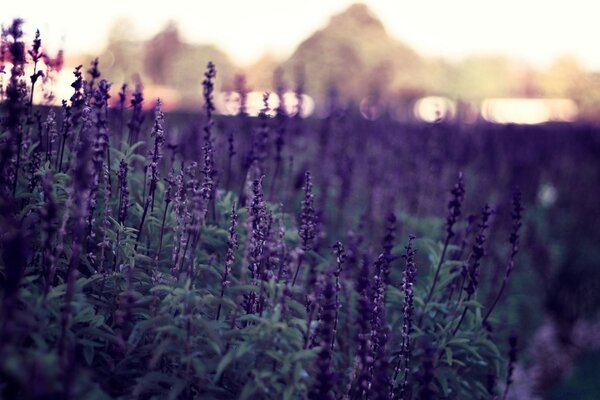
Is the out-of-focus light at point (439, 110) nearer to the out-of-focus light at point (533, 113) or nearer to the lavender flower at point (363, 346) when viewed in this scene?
the out-of-focus light at point (533, 113)

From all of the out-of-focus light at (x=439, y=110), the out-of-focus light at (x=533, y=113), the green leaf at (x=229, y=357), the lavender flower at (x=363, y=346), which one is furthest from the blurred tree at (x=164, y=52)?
the green leaf at (x=229, y=357)

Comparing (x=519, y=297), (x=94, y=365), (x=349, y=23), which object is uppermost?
(x=349, y=23)

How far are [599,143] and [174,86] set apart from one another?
47.4 meters

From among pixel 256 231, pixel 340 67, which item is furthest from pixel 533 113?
pixel 256 231

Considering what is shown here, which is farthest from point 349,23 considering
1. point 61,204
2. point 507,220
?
point 61,204

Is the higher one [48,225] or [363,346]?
[48,225]

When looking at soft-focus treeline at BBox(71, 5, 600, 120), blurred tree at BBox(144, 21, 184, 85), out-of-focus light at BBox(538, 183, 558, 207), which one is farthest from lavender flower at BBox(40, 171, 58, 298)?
blurred tree at BBox(144, 21, 184, 85)

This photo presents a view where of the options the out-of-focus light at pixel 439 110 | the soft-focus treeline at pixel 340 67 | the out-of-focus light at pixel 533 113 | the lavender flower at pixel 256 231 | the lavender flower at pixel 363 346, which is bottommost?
the lavender flower at pixel 363 346

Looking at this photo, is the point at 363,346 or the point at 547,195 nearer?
the point at 363,346

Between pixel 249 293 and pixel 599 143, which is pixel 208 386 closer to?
pixel 249 293

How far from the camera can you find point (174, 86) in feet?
190

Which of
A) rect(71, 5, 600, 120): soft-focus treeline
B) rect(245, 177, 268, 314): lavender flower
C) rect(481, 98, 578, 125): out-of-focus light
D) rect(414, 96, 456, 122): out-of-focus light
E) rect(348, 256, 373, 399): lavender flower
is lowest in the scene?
rect(348, 256, 373, 399): lavender flower

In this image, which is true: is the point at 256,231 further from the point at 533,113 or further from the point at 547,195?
the point at 533,113

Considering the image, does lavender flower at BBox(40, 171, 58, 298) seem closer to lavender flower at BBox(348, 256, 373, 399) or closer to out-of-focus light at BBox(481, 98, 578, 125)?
lavender flower at BBox(348, 256, 373, 399)
